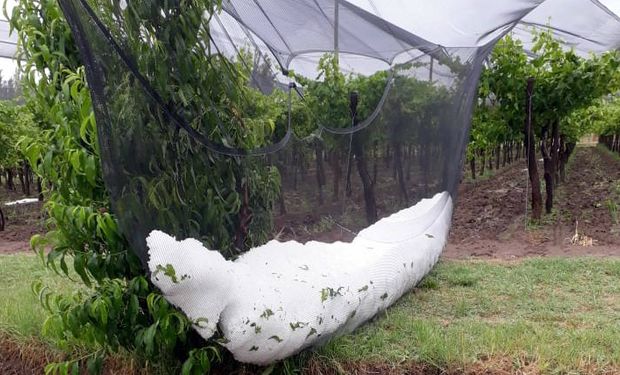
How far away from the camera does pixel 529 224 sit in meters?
6.65

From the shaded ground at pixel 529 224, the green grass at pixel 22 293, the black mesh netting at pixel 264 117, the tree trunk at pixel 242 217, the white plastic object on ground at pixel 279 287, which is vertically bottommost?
the shaded ground at pixel 529 224

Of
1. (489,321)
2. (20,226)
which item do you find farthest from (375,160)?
(20,226)

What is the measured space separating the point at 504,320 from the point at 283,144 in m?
1.52

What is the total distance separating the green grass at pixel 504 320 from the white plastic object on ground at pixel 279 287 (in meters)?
0.16

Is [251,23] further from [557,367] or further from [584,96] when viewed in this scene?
[584,96]

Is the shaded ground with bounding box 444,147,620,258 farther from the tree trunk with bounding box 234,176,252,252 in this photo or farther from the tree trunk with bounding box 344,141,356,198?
the tree trunk with bounding box 234,176,252,252

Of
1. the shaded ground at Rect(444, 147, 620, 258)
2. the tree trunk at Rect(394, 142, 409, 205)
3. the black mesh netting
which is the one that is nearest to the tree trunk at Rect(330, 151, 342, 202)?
the black mesh netting

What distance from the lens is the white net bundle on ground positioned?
2.04m

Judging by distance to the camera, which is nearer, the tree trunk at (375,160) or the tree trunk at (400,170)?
the tree trunk at (375,160)

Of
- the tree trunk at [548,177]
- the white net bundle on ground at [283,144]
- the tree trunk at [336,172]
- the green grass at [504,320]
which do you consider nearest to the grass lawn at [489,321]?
the green grass at [504,320]

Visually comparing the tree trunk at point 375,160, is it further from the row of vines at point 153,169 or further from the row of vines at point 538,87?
the row of vines at point 538,87

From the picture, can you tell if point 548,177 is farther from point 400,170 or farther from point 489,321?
point 489,321

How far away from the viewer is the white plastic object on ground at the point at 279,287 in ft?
6.65

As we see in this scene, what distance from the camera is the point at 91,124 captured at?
2172 millimetres
